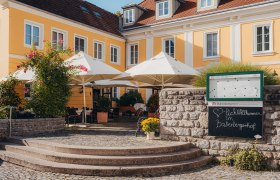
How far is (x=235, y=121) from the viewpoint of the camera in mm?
7906

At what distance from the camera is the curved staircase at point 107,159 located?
6660mm

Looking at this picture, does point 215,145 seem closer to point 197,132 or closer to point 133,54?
point 197,132

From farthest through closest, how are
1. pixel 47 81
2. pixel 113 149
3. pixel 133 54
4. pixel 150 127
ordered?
1. pixel 133 54
2. pixel 47 81
3. pixel 150 127
4. pixel 113 149

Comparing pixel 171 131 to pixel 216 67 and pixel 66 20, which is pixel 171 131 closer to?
pixel 216 67

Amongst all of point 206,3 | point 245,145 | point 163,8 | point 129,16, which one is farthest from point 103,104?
point 129,16

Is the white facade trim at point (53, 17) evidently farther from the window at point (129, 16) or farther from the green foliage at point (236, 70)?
the green foliage at point (236, 70)

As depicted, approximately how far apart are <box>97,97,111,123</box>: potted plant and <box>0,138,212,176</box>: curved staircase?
619 cm

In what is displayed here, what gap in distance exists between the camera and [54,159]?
717 centimetres

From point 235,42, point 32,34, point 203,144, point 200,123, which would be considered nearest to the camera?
point 203,144

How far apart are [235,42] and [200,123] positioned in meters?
12.4

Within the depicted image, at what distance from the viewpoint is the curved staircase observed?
21.9 feet

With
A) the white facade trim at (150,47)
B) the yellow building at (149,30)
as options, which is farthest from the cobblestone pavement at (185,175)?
the white facade trim at (150,47)

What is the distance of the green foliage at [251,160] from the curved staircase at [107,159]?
0.82 m

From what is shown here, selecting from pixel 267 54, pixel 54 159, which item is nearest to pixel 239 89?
pixel 54 159
